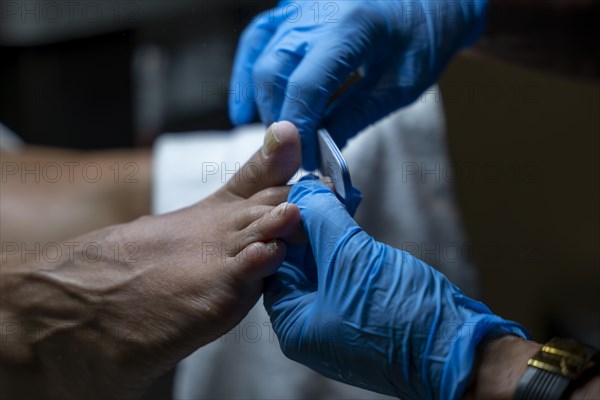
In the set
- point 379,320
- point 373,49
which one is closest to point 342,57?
point 373,49

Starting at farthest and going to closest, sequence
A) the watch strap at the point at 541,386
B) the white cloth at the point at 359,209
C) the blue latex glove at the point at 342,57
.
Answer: the white cloth at the point at 359,209 → the blue latex glove at the point at 342,57 → the watch strap at the point at 541,386

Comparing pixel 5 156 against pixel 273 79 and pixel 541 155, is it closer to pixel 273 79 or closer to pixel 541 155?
pixel 273 79

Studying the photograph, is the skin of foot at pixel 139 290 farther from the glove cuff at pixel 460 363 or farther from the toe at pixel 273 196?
the glove cuff at pixel 460 363

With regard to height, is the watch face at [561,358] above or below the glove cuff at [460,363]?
above

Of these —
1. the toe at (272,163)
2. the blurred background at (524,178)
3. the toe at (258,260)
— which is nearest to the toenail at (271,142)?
the toe at (272,163)

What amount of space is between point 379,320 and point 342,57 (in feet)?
1.01

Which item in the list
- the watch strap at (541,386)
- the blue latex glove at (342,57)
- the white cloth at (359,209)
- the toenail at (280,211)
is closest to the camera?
the watch strap at (541,386)

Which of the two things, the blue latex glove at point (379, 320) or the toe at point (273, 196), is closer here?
the blue latex glove at point (379, 320)

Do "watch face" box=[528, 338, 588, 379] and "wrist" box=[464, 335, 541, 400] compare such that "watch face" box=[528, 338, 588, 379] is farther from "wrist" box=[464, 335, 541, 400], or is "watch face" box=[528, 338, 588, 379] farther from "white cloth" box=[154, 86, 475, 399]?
"white cloth" box=[154, 86, 475, 399]

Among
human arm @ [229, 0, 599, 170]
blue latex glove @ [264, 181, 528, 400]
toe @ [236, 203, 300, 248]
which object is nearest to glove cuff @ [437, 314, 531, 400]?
blue latex glove @ [264, 181, 528, 400]

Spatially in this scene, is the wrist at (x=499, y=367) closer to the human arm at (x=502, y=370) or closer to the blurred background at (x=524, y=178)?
the human arm at (x=502, y=370)

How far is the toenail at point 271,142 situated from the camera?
0.58m

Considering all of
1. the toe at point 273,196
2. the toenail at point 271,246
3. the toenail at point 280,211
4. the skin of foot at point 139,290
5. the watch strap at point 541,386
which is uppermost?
the toenail at point 280,211

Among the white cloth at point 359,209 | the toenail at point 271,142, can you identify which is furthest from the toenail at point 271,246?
the white cloth at point 359,209
